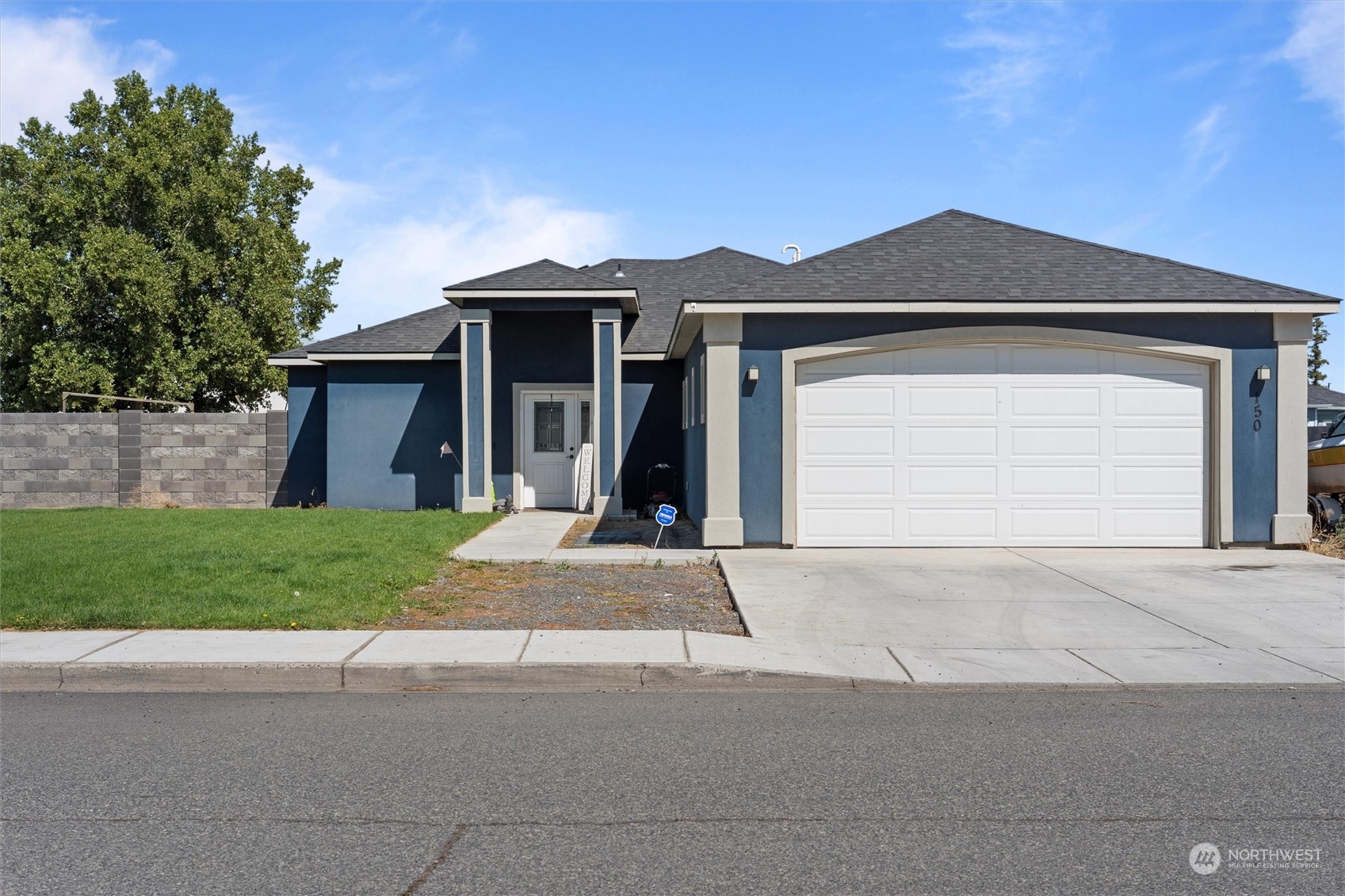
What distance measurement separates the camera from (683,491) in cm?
1870

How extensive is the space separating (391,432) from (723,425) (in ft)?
28.1

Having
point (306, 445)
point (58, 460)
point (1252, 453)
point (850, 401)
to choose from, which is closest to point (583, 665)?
point (850, 401)

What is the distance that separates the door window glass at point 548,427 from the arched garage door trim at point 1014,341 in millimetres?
7145

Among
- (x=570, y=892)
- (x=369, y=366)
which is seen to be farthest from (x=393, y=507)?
(x=570, y=892)

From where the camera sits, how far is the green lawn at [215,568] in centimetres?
841

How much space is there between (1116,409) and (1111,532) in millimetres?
1663

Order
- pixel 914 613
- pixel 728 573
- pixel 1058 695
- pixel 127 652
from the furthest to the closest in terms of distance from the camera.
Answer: pixel 728 573 < pixel 914 613 < pixel 127 652 < pixel 1058 695

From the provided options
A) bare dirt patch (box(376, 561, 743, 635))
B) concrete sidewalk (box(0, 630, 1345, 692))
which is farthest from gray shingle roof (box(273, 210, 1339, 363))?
concrete sidewalk (box(0, 630, 1345, 692))

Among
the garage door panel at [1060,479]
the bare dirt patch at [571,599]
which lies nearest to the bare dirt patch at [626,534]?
the bare dirt patch at [571,599]

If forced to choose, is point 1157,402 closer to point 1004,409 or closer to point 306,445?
point 1004,409

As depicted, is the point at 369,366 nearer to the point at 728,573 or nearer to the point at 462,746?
the point at 728,573

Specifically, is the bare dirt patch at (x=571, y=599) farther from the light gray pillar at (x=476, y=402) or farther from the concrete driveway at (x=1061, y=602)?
the light gray pillar at (x=476, y=402)

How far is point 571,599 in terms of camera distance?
32.3 ft

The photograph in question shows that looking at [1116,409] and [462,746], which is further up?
[1116,409]
